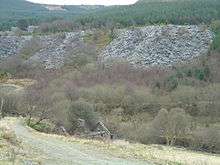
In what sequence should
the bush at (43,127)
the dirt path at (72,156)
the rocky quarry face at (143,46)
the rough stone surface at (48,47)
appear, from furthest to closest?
the rough stone surface at (48,47)
the rocky quarry face at (143,46)
the bush at (43,127)
the dirt path at (72,156)

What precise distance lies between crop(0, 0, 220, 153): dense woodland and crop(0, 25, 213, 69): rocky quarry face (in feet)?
12.6

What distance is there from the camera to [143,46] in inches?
6363

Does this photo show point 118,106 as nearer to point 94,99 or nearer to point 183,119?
point 94,99

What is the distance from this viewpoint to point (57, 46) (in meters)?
180

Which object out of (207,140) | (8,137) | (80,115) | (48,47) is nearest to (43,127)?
(80,115)

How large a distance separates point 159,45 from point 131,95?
5113 centimetres

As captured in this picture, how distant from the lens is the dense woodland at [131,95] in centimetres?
7162

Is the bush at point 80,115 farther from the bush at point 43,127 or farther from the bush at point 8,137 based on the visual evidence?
the bush at point 8,137

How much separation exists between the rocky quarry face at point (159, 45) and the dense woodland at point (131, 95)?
4242 mm

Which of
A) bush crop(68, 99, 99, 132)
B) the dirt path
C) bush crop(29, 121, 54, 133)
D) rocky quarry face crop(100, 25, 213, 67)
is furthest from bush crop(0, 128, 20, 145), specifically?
rocky quarry face crop(100, 25, 213, 67)

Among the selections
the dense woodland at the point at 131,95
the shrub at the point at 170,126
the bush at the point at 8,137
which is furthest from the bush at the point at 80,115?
the bush at the point at 8,137

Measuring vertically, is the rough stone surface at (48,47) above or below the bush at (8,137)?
below

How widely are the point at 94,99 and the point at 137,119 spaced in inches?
498

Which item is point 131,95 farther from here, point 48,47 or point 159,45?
point 48,47
